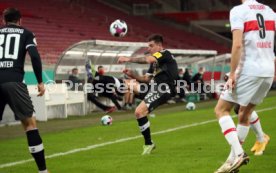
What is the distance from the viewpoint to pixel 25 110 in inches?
265

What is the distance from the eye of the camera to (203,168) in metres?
7.37

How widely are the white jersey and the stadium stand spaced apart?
16489 mm

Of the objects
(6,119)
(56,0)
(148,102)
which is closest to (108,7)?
(56,0)

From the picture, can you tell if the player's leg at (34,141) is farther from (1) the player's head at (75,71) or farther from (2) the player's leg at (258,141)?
(1) the player's head at (75,71)

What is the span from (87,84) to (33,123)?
44.9ft

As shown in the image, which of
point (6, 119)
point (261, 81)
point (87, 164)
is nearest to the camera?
point (261, 81)

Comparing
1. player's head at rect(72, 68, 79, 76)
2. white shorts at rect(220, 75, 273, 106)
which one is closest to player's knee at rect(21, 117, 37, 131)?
white shorts at rect(220, 75, 273, 106)

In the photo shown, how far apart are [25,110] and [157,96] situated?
10.3 ft

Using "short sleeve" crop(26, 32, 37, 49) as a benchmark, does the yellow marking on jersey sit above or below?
below

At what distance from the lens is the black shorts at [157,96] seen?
9.35 m

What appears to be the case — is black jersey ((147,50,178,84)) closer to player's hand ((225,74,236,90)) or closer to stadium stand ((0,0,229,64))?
player's hand ((225,74,236,90))

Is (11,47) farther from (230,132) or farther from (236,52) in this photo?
(230,132)

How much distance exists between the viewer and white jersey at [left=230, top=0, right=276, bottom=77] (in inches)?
263

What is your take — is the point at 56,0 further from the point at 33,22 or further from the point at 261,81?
the point at 261,81
